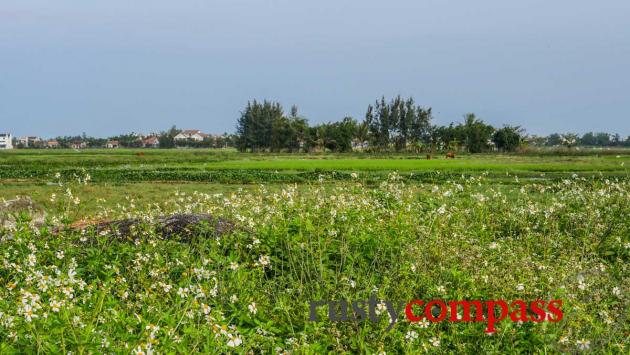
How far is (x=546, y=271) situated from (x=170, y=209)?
7670 millimetres

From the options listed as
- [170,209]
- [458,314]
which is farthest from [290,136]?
[458,314]

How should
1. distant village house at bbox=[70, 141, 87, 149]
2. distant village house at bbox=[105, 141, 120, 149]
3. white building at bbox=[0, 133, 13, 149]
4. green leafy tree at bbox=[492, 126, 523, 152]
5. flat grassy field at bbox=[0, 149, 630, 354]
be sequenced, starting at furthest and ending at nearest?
distant village house at bbox=[105, 141, 120, 149], distant village house at bbox=[70, 141, 87, 149], white building at bbox=[0, 133, 13, 149], green leafy tree at bbox=[492, 126, 523, 152], flat grassy field at bbox=[0, 149, 630, 354]

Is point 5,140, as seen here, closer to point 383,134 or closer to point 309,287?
point 383,134

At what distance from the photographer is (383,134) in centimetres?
10375

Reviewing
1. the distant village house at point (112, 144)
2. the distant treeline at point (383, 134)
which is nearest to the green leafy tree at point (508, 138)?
the distant treeline at point (383, 134)

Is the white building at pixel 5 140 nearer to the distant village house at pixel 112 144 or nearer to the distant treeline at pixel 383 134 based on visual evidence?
the distant village house at pixel 112 144

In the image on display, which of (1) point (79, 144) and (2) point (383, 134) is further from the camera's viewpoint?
(1) point (79, 144)

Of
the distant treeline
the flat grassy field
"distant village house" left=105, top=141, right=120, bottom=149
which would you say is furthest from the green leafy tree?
"distant village house" left=105, top=141, right=120, bottom=149

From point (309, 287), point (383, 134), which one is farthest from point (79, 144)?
point (309, 287)

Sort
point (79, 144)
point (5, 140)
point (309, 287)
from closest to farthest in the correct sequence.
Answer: point (309, 287) → point (5, 140) → point (79, 144)

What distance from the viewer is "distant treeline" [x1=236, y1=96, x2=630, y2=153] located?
98.2 metres

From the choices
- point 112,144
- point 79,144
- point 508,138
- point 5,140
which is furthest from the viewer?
point 79,144

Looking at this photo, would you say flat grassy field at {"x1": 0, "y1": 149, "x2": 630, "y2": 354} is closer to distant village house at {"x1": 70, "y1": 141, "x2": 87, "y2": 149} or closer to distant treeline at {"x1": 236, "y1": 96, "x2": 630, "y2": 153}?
distant treeline at {"x1": 236, "y1": 96, "x2": 630, "y2": 153}

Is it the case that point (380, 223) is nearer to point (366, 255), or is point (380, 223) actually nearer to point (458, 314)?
point (366, 255)
